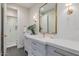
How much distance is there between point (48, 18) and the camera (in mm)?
2223

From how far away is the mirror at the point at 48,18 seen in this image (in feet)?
6.67

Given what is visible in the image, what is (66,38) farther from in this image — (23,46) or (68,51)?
(23,46)

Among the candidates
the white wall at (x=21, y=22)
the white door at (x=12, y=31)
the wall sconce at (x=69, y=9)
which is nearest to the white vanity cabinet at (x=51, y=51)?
the wall sconce at (x=69, y=9)

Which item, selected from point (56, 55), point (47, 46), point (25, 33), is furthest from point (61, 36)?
point (25, 33)

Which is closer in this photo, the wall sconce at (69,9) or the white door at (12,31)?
the wall sconce at (69,9)

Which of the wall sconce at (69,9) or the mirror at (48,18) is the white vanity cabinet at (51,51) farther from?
the wall sconce at (69,9)

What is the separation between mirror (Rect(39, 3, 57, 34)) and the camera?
203 centimetres

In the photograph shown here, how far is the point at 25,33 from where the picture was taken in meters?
2.72

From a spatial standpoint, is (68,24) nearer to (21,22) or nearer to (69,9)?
(69,9)

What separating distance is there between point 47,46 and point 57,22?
72 cm

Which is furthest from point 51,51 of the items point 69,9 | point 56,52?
point 69,9

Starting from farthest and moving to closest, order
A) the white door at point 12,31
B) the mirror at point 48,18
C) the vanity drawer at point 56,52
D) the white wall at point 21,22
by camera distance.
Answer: the white door at point 12,31, the white wall at point 21,22, the mirror at point 48,18, the vanity drawer at point 56,52

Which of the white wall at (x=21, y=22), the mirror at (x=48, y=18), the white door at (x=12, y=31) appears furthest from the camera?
the white door at (x=12, y=31)

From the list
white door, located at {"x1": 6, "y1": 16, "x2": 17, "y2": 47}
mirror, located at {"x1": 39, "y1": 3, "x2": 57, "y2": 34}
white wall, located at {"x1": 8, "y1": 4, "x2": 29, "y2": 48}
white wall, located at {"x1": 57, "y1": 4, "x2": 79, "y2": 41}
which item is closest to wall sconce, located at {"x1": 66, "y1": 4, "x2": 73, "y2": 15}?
white wall, located at {"x1": 57, "y1": 4, "x2": 79, "y2": 41}
